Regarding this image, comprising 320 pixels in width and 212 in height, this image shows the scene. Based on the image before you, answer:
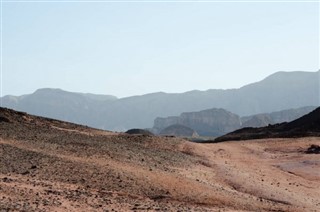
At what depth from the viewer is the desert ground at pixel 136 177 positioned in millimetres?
14766

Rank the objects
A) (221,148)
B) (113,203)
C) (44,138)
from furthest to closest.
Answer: (221,148), (44,138), (113,203)

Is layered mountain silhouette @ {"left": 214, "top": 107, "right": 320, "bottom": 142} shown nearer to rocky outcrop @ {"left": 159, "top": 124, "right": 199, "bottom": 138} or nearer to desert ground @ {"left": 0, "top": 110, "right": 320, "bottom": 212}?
desert ground @ {"left": 0, "top": 110, "right": 320, "bottom": 212}

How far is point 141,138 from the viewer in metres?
33.7

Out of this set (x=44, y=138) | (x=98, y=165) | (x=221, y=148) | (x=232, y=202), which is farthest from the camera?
(x=221, y=148)

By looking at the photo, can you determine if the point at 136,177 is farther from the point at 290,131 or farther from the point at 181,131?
the point at 181,131

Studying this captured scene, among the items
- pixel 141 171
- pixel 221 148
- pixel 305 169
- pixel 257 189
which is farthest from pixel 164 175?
pixel 221 148

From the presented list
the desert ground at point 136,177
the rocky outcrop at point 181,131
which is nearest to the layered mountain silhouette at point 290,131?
the desert ground at point 136,177

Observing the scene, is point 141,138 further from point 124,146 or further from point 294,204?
point 294,204

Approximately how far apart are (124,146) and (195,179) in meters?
7.09

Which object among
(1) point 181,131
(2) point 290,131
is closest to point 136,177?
(2) point 290,131

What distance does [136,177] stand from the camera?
1903cm

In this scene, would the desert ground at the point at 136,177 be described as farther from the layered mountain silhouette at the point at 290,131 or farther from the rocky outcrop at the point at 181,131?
the rocky outcrop at the point at 181,131

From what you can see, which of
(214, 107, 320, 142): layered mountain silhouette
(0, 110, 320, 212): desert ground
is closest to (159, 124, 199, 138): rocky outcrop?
(214, 107, 320, 142): layered mountain silhouette

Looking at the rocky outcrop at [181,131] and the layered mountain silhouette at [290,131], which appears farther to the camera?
the rocky outcrop at [181,131]
